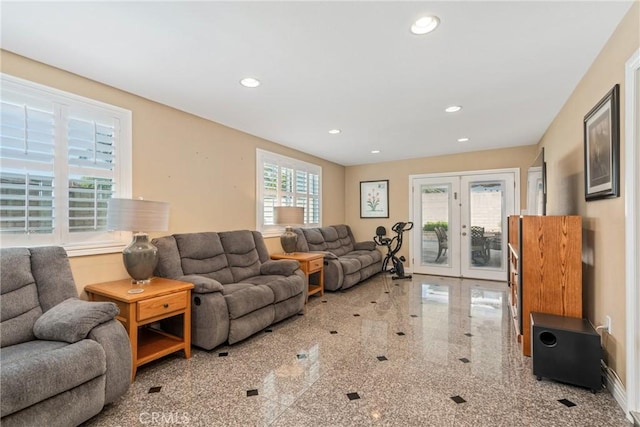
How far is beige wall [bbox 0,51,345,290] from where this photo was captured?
102 inches

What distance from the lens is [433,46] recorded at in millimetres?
2164

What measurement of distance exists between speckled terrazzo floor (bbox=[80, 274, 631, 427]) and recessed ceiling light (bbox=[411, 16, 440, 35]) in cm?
248

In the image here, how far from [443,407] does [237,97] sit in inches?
126

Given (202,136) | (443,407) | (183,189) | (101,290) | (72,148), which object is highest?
(202,136)

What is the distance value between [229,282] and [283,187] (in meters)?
2.11

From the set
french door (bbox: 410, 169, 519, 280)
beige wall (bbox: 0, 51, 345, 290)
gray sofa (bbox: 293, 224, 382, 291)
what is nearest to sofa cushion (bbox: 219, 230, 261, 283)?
beige wall (bbox: 0, 51, 345, 290)

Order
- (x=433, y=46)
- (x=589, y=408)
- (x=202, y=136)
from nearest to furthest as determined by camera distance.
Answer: (x=589, y=408) < (x=433, y=46) < (x=202, y=136)

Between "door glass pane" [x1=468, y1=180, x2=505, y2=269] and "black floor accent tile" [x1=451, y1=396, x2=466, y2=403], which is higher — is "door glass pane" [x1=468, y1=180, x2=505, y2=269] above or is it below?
above

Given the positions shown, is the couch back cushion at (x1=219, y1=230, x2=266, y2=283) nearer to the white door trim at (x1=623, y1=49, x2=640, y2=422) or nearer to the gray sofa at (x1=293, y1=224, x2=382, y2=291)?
the gray sofa at (x1=293, y1=224, x2=382, y2=291)

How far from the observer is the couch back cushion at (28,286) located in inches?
74.9

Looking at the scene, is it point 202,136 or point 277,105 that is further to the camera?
point 202,136

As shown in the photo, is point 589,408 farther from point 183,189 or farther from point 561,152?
point 183,189

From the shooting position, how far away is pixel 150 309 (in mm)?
2334

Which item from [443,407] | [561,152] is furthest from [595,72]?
[443,407]
